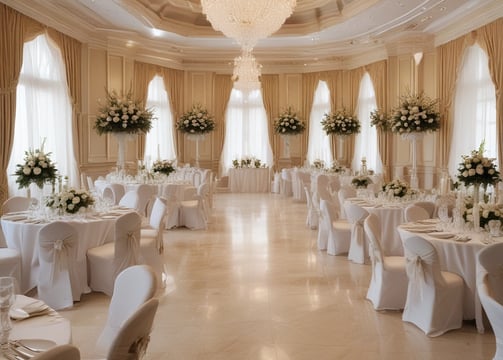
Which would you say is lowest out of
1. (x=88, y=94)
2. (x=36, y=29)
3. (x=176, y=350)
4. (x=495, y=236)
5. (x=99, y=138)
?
(x=176, y=350)

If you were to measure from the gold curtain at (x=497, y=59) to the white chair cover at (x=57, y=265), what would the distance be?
7975 millimetres

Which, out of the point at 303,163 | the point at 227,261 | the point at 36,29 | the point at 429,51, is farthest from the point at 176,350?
the point at 303,163

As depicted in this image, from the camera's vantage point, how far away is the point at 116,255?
5.16 m

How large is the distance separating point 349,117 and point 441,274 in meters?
10.5

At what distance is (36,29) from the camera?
9.49 metres

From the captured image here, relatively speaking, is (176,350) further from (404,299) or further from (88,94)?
(88,94)

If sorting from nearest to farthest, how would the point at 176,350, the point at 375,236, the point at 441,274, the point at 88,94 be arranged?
the point at 176,350 < the point at 441,274 < the point at 375,236 < the point at 88,94

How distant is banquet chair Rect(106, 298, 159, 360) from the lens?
1979 millimetres

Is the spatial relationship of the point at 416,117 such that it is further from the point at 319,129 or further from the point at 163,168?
the point at 163,168

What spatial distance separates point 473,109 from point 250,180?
26.5 ft

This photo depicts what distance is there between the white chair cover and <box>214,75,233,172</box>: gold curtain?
11.8m

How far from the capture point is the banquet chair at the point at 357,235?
6770mm

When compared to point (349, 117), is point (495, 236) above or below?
below

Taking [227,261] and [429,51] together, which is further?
[429,51]
